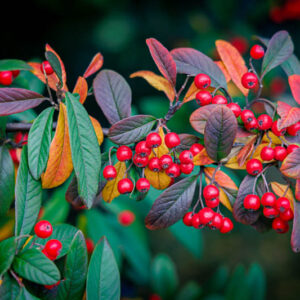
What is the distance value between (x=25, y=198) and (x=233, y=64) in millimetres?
587

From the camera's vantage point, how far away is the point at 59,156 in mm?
777

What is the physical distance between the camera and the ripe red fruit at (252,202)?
748 millimetres

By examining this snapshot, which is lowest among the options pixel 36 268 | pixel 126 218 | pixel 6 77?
pixel 126 218

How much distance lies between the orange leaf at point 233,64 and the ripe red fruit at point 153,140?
280 mm

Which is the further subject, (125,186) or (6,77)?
(6,77)

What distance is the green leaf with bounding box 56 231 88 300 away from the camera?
2.46 ft

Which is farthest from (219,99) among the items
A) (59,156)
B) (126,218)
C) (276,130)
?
(126,218)

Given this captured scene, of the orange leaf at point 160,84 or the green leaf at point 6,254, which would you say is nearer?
the green leaf at point 6,254

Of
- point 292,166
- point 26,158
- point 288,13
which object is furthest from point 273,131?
point 288,13

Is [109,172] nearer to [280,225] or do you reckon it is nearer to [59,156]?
[59,156]

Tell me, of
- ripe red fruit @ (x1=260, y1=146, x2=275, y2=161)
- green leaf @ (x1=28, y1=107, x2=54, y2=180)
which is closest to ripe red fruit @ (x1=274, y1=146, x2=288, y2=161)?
ripe red fruit @ (x1=260, y1=146, x2=275, y2=161)

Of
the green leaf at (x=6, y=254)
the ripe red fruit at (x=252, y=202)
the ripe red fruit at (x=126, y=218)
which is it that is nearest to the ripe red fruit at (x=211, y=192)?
the ripe red fruit at (x=252, y=202)

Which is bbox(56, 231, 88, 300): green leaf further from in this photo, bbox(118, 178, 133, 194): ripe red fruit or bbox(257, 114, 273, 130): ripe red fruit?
bbox(257, 114, 273, 130): ripe red fruit

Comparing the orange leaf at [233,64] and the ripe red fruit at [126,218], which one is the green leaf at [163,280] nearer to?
the ripe red fruit at [126,218]
